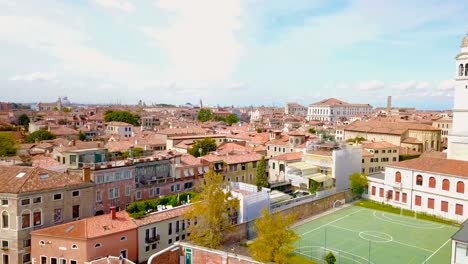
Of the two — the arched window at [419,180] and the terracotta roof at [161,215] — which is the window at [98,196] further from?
the arched window at [419,180]

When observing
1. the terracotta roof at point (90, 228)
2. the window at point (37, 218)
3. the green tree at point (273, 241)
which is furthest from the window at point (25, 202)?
the green tree at point (273, 241)

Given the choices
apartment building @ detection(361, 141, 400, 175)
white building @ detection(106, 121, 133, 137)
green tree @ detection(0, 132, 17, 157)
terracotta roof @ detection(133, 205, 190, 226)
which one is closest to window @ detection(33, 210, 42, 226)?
terracotta roof @ detection(133, 205, 190, 226)

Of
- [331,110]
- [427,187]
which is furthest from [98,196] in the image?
[331,110]

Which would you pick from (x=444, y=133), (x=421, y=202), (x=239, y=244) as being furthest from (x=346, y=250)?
(x=444, y=133)

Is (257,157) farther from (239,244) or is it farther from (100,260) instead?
(100,260)

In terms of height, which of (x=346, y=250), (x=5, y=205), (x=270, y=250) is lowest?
(x=346, y=250)

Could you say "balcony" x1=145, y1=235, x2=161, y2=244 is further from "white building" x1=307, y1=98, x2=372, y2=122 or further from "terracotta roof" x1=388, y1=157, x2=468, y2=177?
"white building" x1=307, y1=98, x2=372, y2=122

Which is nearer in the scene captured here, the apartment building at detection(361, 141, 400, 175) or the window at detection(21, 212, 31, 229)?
the window at detection(21, 212, 31, 229)
